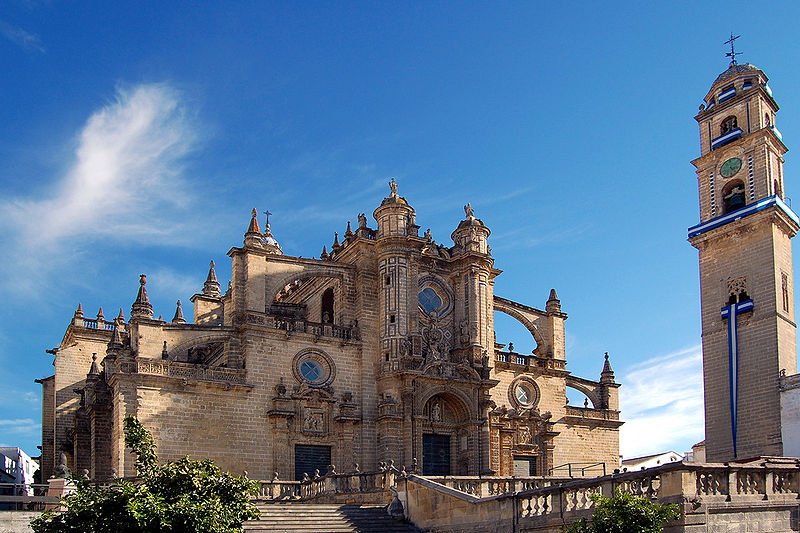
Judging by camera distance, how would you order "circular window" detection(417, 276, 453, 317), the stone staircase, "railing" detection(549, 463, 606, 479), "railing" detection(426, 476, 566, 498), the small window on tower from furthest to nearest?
"railing" detection(549, 463, 606, 479)
"circular window" detection(417, 276, 453, 317)
the small window on tower
"railing" detection(426, 476, 566, 498)
the stone staircase

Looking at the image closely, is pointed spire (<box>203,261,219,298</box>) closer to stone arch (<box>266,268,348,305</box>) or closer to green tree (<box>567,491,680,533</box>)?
stone arch (<box>266,268,348,305</box>)

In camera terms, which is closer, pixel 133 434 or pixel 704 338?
pixel 133 434

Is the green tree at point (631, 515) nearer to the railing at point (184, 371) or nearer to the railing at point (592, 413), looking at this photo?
the railing at point (184, 371)

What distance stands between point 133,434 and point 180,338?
56.5 ft

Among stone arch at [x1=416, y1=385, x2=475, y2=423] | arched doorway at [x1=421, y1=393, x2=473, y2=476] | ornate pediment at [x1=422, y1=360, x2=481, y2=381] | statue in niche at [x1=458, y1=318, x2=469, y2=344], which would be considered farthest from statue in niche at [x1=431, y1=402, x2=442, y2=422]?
statue in niche at [x1=458, y1=318, x2=469, y2=344]

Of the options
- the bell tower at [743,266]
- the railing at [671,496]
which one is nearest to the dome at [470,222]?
the bell tower at [743,266]

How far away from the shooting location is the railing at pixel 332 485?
26609mm

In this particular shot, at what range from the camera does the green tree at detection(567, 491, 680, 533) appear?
47.5 ft

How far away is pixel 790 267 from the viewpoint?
117ft

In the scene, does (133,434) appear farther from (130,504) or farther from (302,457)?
(302,457)

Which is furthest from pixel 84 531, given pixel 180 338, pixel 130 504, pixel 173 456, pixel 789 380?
pixel 789 380

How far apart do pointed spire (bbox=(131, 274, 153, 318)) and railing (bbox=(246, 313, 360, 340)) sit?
3.97 metres

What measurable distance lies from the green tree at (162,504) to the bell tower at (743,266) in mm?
23418

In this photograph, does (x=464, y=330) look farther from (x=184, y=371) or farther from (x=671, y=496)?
(x=671, y=496)
